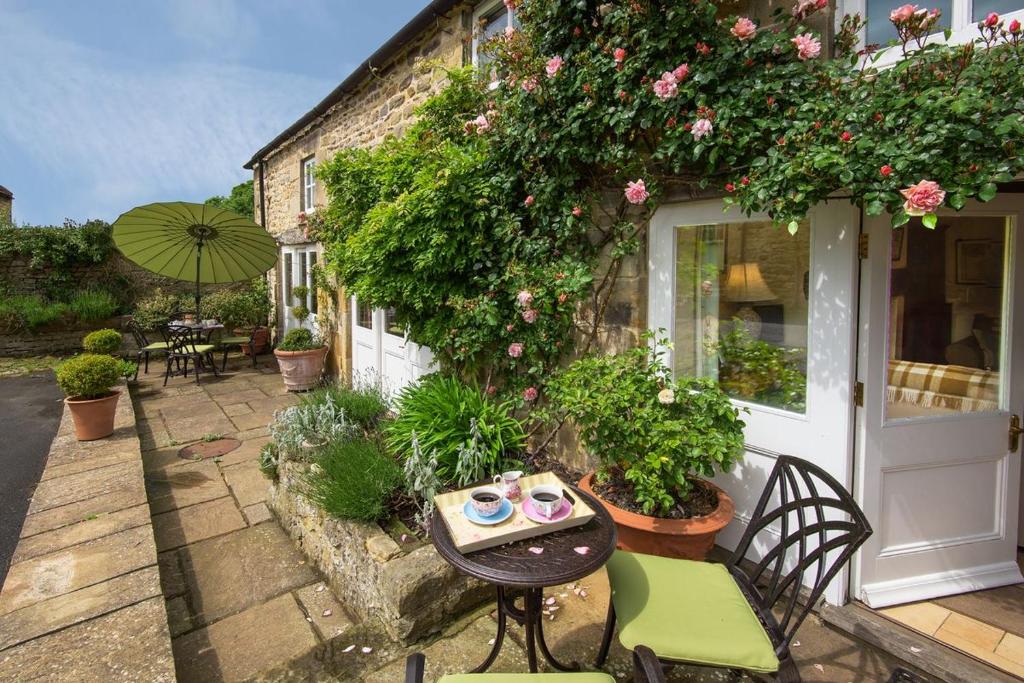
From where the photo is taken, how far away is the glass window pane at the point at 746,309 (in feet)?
8.92

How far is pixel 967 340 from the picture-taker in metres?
2.69

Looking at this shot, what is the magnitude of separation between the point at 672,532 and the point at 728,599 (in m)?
0.68

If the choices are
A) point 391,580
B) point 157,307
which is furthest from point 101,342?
point 391,580

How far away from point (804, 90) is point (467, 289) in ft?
8.72

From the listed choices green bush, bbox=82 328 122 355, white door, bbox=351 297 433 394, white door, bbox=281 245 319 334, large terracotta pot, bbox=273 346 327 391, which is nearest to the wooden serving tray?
white door, bbox=351 297 433 394

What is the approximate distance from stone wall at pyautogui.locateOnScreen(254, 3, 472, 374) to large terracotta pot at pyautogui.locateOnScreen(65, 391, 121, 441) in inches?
123

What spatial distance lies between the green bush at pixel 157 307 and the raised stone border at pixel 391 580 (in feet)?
32.6

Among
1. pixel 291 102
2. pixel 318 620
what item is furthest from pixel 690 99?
pixel 291 102

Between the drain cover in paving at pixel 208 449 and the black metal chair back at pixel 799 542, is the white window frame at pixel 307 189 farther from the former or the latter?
the black metal chair back at pixel 799 542

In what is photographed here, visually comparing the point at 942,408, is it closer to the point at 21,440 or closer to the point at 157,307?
the point at 21,440

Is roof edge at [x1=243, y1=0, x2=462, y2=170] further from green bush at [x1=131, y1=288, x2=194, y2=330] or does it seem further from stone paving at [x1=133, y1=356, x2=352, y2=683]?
stone paving at [x1=133, y1=356, x2=352, y2=683]

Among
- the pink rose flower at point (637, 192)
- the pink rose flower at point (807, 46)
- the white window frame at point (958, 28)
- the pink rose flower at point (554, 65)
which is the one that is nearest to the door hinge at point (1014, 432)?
the white window frame at point (958, 28)

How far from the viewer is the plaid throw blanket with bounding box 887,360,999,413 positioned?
2.58 m

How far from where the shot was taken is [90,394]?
16.7ft
